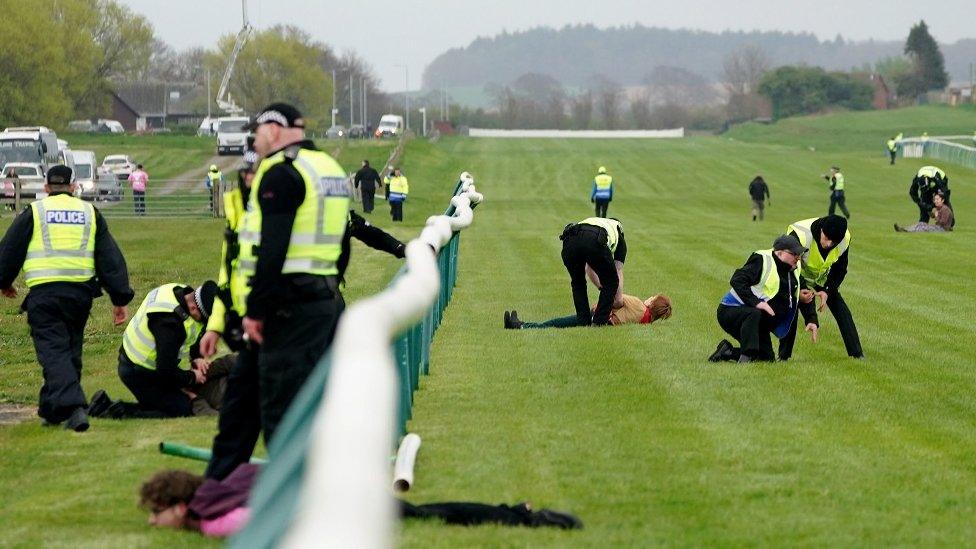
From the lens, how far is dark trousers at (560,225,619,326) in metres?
15.6

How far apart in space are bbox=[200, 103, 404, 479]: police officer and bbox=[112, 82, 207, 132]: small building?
135m

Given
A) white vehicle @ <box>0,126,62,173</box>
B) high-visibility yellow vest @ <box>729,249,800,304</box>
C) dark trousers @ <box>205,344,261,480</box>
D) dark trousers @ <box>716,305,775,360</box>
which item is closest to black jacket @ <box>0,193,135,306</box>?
dark trousers @ <box>205,344,261,480</box>

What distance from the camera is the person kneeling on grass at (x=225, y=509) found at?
6848mm

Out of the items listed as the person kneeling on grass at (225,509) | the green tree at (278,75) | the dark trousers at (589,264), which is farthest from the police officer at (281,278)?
the green tree at (278,75)

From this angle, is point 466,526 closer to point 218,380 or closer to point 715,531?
point 715,531

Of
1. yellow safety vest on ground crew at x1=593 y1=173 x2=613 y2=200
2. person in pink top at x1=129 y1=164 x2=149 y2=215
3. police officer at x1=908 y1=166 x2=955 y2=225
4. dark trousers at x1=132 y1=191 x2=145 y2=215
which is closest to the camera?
police officer at x1=908 y1=166 x2=955 y2=225

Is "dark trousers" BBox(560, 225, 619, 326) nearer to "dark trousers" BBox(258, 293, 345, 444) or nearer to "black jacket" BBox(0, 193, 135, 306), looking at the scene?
"black jacket" BBox(0, 193, 135, 306)

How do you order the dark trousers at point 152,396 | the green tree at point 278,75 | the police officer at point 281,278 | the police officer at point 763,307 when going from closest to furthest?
the police officer at point 281,278 → the dark trousers at point 152,396 → the police officer at point 763,307 → the green tree at point 278,75

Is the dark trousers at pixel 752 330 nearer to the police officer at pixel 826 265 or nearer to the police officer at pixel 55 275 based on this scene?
the police officer at pixel 826 265

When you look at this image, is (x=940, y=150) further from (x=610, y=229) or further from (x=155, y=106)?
(x=155, y=106)

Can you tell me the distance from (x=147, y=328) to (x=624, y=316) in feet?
21.9

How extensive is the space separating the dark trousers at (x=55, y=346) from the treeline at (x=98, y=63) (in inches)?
2896

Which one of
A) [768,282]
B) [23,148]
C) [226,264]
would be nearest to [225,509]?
[226,264]

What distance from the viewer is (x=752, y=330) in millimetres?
13000
